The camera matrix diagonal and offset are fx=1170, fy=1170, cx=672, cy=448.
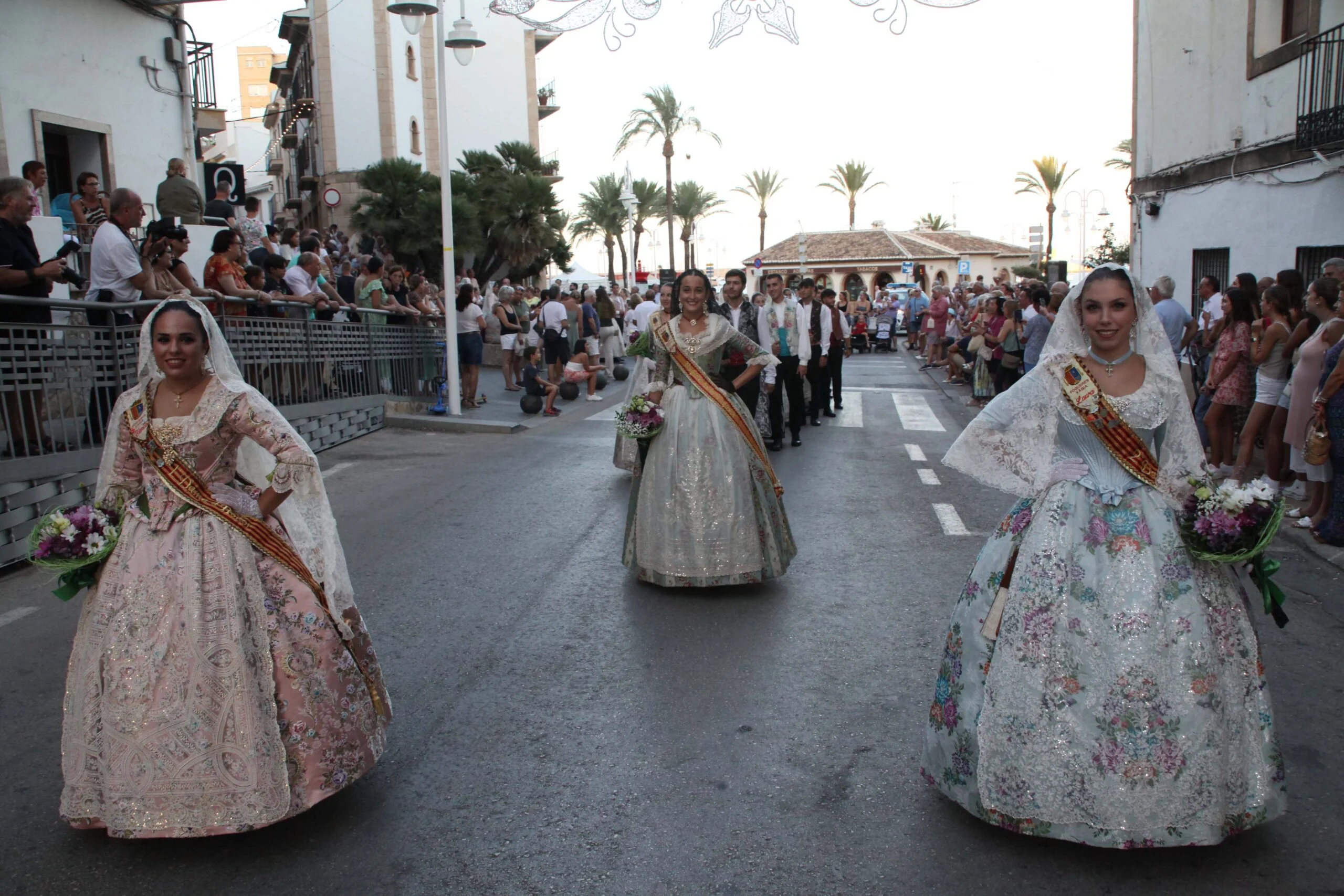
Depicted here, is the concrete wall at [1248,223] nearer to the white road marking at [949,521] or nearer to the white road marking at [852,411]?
the white road marking at [852,411]

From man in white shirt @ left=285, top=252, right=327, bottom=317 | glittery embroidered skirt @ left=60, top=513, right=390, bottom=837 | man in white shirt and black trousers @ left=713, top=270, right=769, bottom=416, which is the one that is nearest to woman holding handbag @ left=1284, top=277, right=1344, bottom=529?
man in white shirt and black trousers @ left=713, top=270, right=769, bottom=416

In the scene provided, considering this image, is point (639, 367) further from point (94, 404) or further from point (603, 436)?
point (603, 436)

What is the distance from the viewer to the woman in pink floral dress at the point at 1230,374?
10258 mm

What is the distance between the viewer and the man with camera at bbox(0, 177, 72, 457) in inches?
307

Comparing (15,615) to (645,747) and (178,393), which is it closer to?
(178,393)

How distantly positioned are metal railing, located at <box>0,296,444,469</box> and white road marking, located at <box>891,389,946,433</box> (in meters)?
7.69

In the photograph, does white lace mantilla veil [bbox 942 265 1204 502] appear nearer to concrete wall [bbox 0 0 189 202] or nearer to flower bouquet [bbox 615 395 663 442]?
flower bouquet [bbox 615 395 663 442]

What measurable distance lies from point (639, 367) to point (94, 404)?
13.6 ft

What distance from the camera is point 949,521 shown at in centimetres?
886

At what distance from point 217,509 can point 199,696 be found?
61cm

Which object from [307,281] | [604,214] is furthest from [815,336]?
[604,214]

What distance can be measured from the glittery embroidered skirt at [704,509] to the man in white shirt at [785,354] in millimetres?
6183

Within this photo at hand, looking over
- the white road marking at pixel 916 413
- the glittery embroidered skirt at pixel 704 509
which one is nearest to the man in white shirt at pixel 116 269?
the glittery embroidered skirt at pixel 704 509

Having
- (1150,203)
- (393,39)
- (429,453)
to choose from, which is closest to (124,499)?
(429,453)
